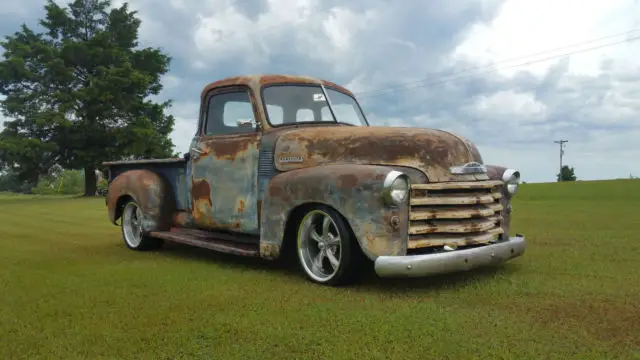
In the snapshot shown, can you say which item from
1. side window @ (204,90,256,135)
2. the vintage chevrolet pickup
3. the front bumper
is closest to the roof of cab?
the vintage chevrolet pickup

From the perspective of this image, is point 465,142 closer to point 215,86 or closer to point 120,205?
point 215,86

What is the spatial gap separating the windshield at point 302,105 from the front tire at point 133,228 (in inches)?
106

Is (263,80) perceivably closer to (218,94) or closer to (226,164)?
(218,94)

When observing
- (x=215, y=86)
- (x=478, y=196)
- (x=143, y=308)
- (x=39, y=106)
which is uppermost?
(x=39, y=106)

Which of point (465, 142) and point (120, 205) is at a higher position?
point (465, 142)

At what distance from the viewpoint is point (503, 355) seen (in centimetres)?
312

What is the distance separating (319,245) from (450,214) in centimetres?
116

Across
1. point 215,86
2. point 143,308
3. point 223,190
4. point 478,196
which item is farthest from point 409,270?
point 215,86

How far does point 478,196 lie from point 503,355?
211 centimetres

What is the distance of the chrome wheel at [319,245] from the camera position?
16.1ft

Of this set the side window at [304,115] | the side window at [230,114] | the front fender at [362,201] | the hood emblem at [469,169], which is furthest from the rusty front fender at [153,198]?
the hood emblem at [469,169]

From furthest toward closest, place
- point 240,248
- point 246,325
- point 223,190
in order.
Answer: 1. point 223,190
2. point 240,248
3. point 246,325

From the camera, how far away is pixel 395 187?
4.46 m

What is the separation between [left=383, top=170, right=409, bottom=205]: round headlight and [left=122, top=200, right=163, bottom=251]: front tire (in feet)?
13.6
